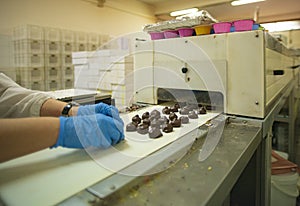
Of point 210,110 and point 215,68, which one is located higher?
point 215,68

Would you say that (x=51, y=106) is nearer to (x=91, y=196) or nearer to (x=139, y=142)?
(x=139, y=142)

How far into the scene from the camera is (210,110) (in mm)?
1054

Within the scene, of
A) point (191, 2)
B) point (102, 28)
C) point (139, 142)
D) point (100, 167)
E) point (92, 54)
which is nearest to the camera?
point (100, 167)

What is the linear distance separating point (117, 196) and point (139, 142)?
0.25 m

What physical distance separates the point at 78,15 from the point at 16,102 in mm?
3317

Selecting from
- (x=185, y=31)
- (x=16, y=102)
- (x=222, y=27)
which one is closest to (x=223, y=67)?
(x=222, y=27)

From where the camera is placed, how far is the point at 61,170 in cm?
47

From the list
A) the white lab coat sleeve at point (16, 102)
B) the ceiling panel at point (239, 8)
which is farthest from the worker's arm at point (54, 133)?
the ceiling panel at point (239, 8)

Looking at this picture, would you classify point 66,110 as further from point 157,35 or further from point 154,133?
point 157,35

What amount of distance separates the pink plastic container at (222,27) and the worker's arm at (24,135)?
0.81 meters

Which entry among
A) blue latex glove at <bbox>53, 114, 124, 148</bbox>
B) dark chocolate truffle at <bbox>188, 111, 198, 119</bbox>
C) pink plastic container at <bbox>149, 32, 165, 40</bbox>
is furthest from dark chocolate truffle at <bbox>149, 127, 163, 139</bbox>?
pink plastic container at <bbox>149, 32, 165, 40</bbox>

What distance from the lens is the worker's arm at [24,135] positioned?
16.7 inches

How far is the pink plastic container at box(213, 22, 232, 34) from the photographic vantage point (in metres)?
0.95

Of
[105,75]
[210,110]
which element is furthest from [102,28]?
[210,110]
